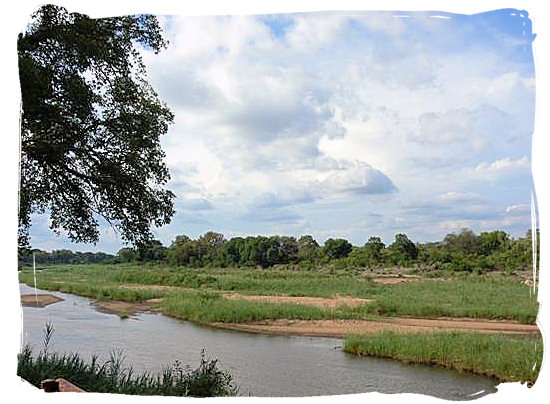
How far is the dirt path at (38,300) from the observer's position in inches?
111

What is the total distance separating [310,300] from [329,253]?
0.21m

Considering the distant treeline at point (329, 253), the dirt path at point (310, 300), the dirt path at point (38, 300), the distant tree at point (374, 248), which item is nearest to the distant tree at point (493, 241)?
the distant treeline at point (329, 253)

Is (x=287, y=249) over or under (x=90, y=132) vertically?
under

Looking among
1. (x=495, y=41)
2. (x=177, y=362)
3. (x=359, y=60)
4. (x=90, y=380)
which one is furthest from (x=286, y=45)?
(x=90, y=380)

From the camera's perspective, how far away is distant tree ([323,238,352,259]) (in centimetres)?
269

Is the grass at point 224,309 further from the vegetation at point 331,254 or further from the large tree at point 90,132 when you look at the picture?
the large tree at point 90,132

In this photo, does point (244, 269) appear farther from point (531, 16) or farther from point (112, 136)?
point (531, 16)

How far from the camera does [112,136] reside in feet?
9.84

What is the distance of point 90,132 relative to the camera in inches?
117

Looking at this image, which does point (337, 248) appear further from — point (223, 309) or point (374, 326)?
point (223, 309)

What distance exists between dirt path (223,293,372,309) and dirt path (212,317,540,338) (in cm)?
7

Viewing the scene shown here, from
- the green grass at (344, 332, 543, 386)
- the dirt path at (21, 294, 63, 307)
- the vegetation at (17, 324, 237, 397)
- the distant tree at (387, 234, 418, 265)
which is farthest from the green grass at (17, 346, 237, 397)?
the distant tree at (387, 234, 418, 265)

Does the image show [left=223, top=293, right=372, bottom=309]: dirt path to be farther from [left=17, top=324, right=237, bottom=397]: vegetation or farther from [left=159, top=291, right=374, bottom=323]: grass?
[left=17, top=324, right=237, bottom=397]: vegetation

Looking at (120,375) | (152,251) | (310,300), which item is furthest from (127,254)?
(310,300)
